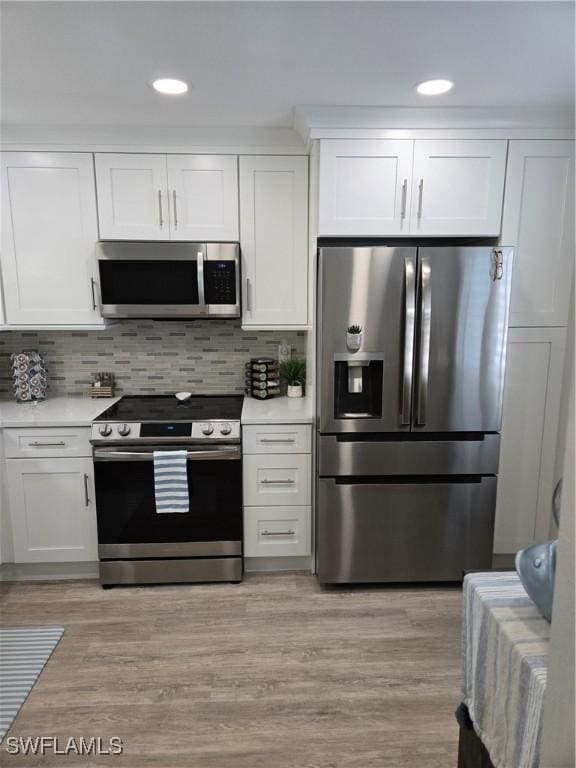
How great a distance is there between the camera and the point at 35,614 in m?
2.47

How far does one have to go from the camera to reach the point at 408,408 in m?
2.45

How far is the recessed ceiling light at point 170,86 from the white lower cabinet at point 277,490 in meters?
1.59

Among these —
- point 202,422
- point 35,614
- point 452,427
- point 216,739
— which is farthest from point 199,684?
point 452,427

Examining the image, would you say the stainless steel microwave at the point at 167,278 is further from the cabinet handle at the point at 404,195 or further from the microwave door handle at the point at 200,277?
the cabinet handle at the point at 404,195

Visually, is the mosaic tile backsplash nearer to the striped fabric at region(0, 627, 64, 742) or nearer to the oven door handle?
the oven door handle

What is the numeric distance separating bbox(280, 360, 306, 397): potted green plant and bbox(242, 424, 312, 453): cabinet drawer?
42 cm

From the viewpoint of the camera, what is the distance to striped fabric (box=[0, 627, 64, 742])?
6.30ft

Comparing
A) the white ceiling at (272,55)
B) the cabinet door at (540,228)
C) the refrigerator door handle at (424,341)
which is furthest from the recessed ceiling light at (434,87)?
the refrigerator door handle at (424,341)

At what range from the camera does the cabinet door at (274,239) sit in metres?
2.71

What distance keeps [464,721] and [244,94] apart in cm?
239

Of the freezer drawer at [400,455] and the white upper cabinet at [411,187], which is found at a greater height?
the white upper cabinet at [411,187]

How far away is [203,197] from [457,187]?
1329 mm

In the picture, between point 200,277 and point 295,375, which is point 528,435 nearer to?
point 295,375

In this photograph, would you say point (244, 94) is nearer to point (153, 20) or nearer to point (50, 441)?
point (153, 20)
